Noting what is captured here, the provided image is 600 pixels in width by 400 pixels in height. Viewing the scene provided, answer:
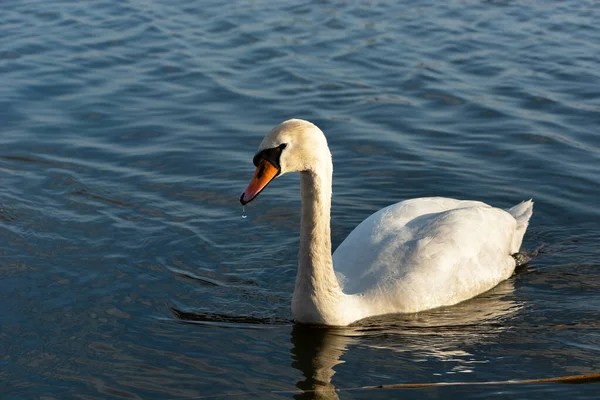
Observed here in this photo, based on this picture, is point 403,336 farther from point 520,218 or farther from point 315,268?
point 520,218

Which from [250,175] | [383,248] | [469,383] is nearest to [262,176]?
[383,248]

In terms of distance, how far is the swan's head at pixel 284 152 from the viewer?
22.9 ft

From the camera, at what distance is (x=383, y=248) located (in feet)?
27.0

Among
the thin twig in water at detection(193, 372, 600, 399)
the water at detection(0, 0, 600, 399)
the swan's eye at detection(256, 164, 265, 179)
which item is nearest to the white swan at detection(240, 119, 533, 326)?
the swan's eye at detection(256, 164, 265, 179)

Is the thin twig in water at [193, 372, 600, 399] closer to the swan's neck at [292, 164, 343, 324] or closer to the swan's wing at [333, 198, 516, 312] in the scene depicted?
the swan's neck at [292, 164, 343, 324]

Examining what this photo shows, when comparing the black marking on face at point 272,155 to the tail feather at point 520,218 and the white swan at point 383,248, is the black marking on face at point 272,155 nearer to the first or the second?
the white swan at point 383,248

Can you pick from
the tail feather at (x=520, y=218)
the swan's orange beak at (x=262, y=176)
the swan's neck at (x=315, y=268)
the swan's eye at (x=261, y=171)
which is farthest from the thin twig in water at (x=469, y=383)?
the tail feather at (x=520, y=218)

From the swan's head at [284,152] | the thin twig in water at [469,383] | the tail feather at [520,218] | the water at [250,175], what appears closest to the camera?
the thin twig in water at [469,383]

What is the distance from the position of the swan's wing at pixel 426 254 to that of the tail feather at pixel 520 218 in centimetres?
19

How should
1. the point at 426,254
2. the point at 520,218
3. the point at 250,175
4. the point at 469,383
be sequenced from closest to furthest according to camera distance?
the point at 469,383
the point at 426,254
the point at 520,218
the point at 250,175

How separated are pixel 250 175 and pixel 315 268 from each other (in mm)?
3834

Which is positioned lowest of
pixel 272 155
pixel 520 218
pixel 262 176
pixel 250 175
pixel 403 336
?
pixel 403 336

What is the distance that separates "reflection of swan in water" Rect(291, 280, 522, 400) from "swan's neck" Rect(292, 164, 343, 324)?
174 millimetres

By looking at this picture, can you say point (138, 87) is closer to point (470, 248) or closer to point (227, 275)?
point (227, 275)
